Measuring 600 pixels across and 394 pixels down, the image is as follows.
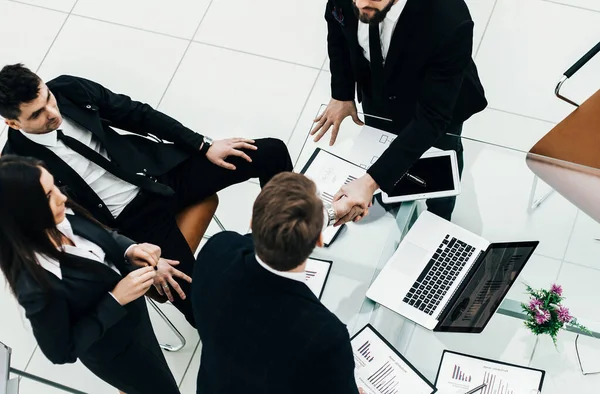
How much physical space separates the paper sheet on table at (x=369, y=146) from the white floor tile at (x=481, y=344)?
65cm

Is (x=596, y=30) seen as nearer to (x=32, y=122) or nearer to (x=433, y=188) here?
(x=433, y=188)

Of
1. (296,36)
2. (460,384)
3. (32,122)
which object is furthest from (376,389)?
(296,36)

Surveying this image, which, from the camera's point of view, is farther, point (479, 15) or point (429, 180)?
point (479, 15)

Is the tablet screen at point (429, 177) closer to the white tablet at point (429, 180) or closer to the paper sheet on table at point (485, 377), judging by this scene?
the white tablet at point (429, 180)

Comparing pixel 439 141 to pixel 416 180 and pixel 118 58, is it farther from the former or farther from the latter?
pixel 118 58

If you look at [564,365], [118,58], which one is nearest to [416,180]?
[564,365]

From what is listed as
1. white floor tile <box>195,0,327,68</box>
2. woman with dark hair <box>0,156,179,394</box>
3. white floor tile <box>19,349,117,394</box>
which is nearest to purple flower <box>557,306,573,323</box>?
woman with dark hair <box>0,156,179,394</box>

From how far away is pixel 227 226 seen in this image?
3.38m

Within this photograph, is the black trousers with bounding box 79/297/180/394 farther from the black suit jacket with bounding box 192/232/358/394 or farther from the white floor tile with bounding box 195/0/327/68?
the white floor tile with bounding box 195/0/327/68

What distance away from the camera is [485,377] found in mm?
2148

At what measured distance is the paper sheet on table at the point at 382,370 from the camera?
82.9 inches

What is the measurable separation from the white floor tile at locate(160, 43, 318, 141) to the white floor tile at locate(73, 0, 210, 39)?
0.20 metres

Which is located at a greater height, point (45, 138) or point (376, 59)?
point (376, 59)

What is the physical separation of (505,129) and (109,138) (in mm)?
1945
